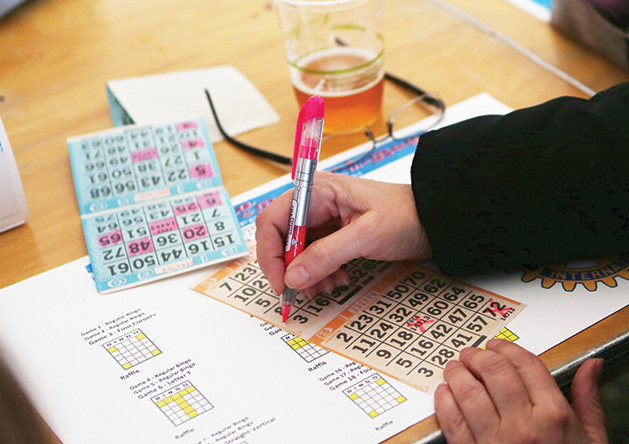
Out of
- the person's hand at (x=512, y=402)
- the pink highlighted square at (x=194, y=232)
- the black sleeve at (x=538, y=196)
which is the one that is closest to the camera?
the person's hand at (x=512, y=402)

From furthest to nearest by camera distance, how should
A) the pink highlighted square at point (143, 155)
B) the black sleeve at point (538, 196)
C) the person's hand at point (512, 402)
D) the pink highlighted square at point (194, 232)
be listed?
the pink highlighted square at point (143, 155) < the pink highlighted square at point (194, 232) < the black sleeve at point (538, 196) < the person's hand at point (512, 402)

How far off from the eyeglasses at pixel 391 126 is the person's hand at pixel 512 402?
34 cm

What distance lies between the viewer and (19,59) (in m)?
1.02

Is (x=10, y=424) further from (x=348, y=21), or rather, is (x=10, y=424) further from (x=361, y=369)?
(x=348, y=21)

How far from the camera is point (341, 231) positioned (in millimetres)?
594

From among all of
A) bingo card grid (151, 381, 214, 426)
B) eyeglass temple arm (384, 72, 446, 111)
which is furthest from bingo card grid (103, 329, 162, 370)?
eyeglass temple arm (384, 72, 446, 111)

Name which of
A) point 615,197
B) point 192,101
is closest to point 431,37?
point 192,101

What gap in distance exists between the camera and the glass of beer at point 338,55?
790mm

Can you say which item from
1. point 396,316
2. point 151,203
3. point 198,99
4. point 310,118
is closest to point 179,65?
point 198,99

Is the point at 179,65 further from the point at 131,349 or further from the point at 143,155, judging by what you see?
the point at 131,349

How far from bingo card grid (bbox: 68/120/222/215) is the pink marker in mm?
203

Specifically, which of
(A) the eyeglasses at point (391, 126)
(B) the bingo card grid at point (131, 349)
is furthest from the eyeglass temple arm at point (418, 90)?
(B) the bingo card grid at point (131, 349)

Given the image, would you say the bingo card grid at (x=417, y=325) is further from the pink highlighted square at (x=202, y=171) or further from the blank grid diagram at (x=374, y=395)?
the pink highlighted square at (x=202, y=171)

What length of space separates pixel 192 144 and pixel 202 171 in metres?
0.06
